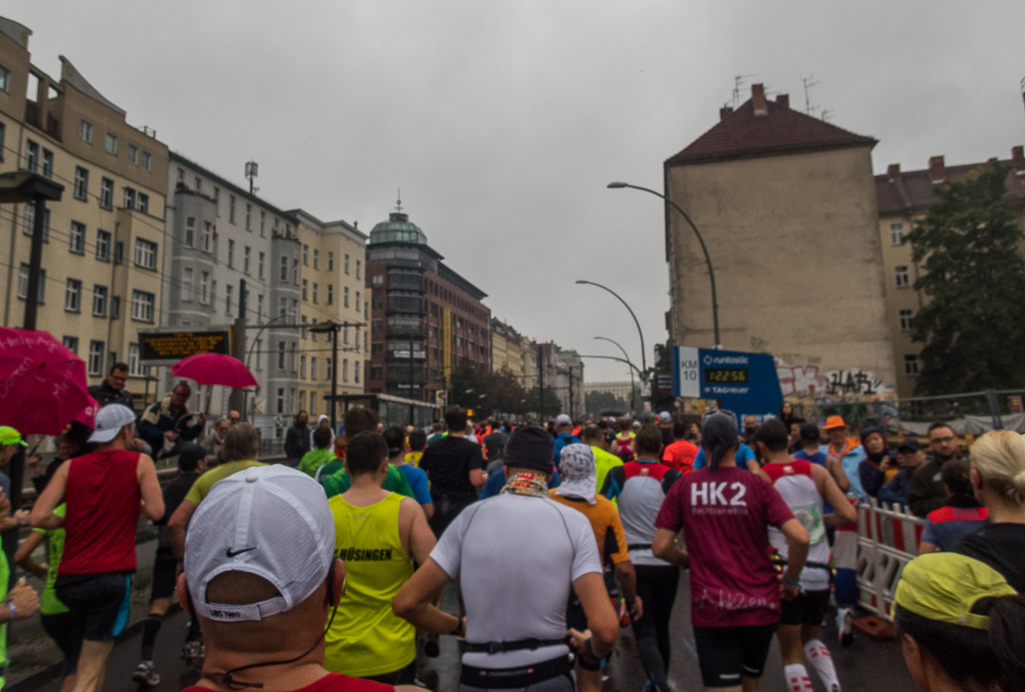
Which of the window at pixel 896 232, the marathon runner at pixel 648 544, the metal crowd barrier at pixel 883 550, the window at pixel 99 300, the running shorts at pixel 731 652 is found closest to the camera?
the running shorts at pixel 731 652

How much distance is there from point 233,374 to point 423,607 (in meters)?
6.96

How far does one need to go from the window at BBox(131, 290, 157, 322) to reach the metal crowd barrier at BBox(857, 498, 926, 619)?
133ft

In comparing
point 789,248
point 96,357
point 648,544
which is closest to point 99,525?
point 648,544

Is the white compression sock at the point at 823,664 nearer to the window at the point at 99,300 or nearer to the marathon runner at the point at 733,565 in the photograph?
the marathon runner at the point at 733,565

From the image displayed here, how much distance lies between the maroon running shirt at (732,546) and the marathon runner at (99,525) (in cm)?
331

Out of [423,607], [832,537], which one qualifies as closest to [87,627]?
[423,607]

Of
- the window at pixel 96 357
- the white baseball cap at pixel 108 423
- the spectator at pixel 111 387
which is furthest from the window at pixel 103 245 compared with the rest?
the white baseball cap at pixel 108 423

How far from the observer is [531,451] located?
3223 millimetres

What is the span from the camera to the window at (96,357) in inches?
1425

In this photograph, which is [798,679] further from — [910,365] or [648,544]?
[910,365]

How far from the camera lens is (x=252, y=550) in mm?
1431

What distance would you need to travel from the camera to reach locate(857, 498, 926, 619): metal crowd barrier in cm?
700

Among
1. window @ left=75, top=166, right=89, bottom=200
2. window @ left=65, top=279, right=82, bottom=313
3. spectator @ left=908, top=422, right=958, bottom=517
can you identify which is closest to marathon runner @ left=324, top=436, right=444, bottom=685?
spectator @ left=908, top=422, right=958, bottom=517

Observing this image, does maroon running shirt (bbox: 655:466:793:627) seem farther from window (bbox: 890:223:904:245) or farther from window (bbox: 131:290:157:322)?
window (bbox: 890:223:904:245)
